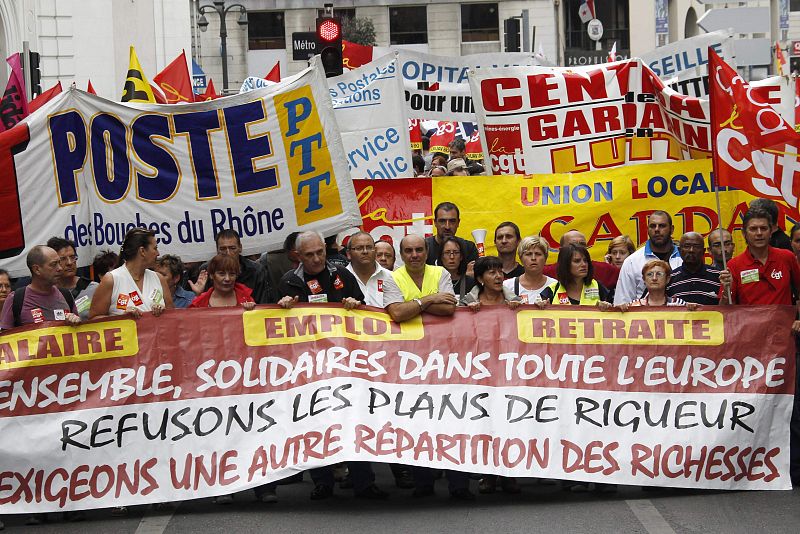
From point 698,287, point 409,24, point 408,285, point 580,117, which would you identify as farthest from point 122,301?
point 409,24

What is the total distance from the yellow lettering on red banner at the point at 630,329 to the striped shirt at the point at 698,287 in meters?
0.71

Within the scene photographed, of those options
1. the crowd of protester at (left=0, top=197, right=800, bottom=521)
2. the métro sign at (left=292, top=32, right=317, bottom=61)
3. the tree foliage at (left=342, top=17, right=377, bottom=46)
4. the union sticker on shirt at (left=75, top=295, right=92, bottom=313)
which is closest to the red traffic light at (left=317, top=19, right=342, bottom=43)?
the crowd of protester at (left=0, top=197, right=800, bottom=521)

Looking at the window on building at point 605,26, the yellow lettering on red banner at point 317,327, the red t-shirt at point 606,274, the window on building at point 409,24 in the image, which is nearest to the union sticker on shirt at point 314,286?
the yellow lettering on red banner at point 317,327

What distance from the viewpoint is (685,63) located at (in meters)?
14.8

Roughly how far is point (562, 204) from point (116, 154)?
4318mm

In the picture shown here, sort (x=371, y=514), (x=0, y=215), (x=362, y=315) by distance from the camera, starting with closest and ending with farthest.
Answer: (x=371, y=514), (x=362, y=315), (x=0, y=215)

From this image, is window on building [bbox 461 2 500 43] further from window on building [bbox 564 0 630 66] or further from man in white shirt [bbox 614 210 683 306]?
man in white shirt [bbox 614 210 683 306]

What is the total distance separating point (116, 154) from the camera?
31.6 ft

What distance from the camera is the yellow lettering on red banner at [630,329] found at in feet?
27.0

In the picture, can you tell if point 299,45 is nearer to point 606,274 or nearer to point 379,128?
point 379,128

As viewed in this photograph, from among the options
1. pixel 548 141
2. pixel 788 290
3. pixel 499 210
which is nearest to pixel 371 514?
pixel 788 290

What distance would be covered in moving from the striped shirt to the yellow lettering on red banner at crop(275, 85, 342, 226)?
2356 mm

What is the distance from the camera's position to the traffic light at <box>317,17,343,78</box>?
40.6ft

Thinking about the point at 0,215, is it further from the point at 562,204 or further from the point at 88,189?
the point at 562,204
